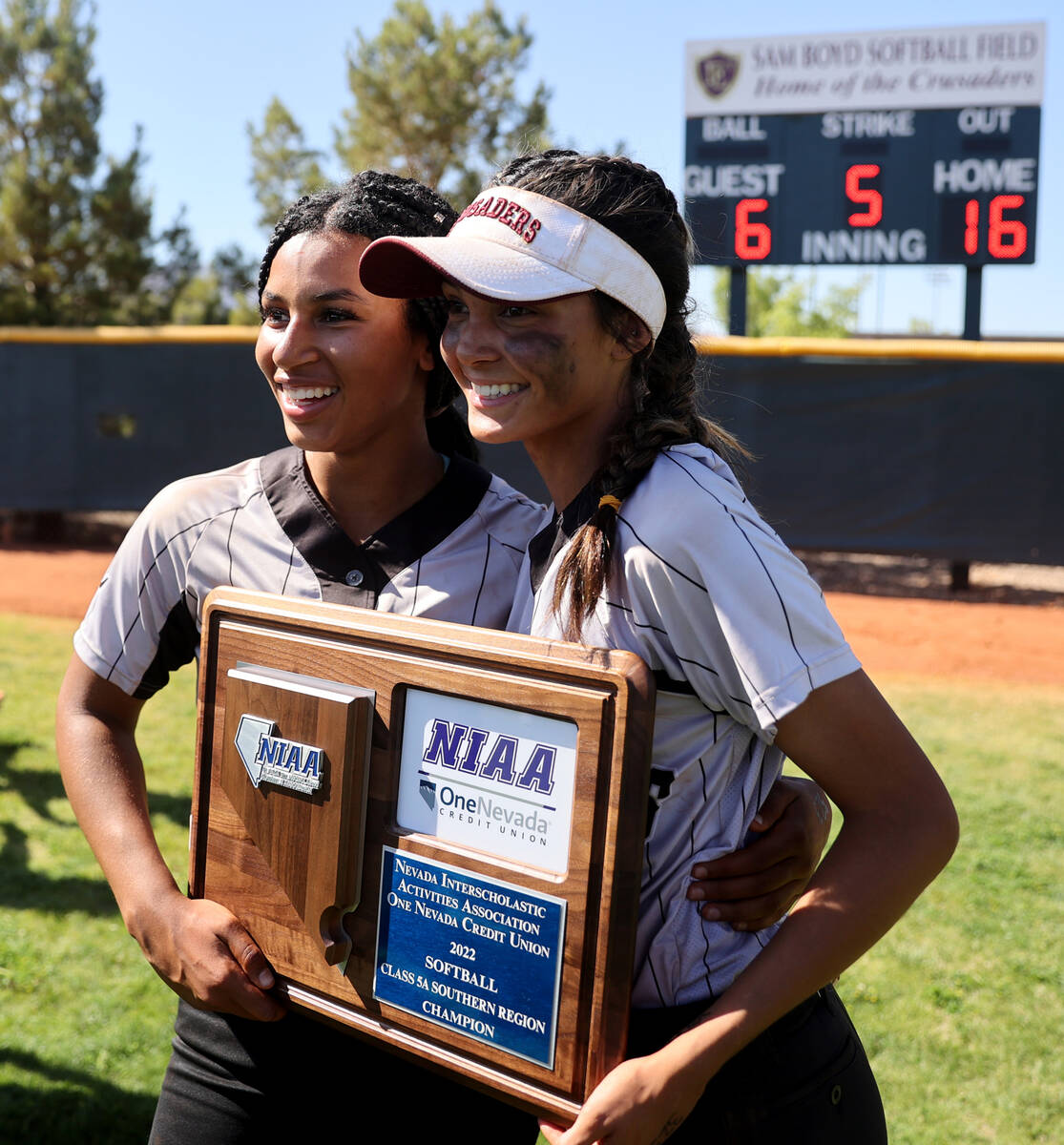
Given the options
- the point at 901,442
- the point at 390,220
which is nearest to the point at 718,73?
the point at 901,442

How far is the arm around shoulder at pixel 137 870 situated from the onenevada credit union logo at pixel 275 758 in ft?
0.73

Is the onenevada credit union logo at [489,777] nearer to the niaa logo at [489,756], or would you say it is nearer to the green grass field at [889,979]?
the niaa logo at [489,756]

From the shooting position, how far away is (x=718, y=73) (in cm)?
1214

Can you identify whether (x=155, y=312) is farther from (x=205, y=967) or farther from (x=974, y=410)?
(x=205, y=967)

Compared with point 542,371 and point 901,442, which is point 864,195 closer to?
point 901,442

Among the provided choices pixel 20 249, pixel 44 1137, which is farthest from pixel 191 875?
pixel 20 249

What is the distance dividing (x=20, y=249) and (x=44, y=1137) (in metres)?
18.2

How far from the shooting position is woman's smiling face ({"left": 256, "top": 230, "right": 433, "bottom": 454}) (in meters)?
1.76

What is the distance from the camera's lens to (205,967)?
1507 millimetres

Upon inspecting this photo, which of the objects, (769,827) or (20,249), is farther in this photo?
(20,249)

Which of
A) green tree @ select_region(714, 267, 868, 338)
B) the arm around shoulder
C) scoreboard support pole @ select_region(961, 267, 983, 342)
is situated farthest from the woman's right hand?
green tree @ select_region(714, 267, 868, 338)

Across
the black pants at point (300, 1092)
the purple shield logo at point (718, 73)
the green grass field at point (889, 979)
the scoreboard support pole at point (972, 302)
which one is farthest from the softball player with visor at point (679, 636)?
the purple shield logo at point (718, 73)

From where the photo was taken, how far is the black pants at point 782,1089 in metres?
1.36

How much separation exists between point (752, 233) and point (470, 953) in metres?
11.3
